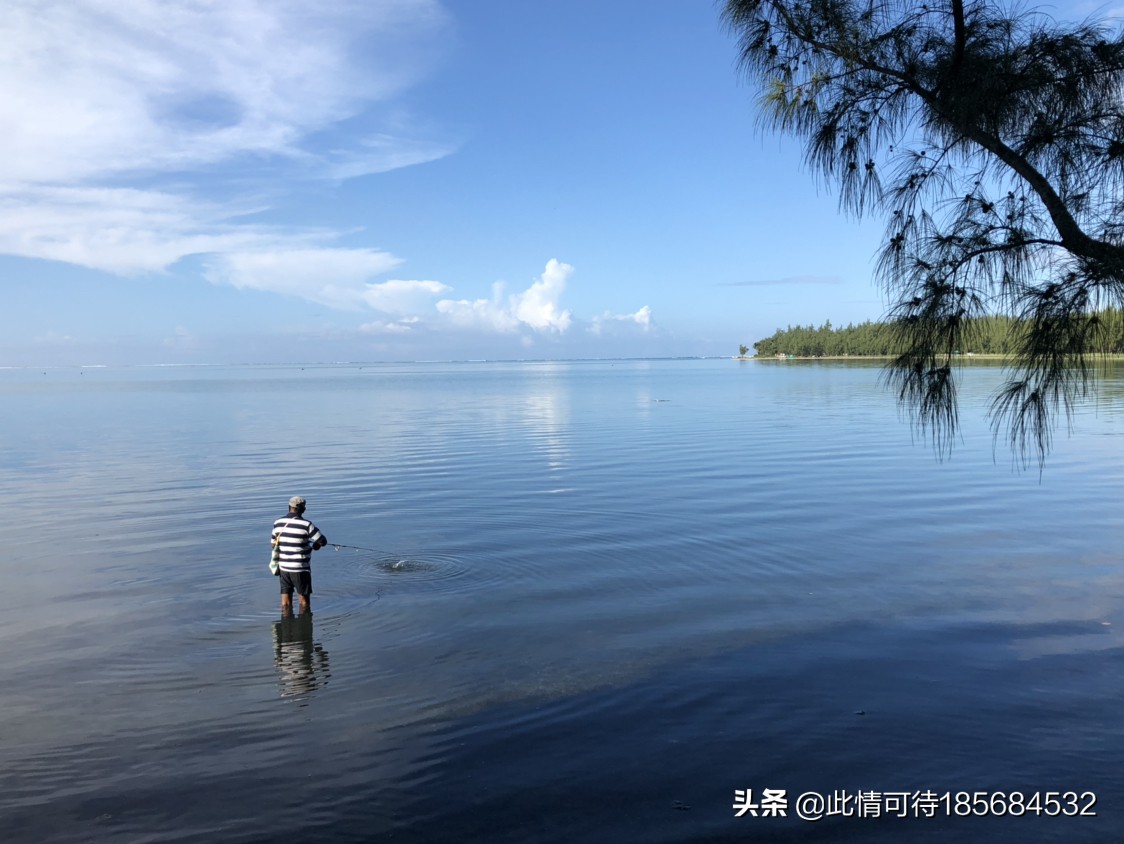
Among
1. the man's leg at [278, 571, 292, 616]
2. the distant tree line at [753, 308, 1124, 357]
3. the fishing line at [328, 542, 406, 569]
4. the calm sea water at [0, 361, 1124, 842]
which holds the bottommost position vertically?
the calm sea water at [0, 361, 1124, 842]

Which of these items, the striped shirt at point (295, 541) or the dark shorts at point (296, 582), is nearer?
the striped shirt at point (295, 541)

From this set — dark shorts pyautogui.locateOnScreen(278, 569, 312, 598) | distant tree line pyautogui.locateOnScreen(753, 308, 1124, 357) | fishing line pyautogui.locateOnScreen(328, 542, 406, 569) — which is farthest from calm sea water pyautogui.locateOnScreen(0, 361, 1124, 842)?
distant tree line pyautogui.locateOnScreen(753, 308, 1124, 357)

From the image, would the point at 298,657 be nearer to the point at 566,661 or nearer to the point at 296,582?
the point at 296,582

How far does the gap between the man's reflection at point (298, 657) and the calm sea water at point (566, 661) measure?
58mm

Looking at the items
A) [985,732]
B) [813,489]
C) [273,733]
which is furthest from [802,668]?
[813,489]

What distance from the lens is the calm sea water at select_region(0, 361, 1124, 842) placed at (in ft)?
24.7

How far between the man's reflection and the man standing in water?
0.41 metres

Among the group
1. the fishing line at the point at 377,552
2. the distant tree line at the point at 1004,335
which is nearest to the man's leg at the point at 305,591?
the fishing line at the point at 377,552

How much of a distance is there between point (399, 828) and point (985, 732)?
19.5 ft

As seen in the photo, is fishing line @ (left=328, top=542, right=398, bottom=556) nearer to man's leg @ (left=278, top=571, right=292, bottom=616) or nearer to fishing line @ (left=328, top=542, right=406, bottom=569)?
fishing line @ (left=328, top=542, right=406, bottom=569)

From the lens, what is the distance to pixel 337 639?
12.1 m

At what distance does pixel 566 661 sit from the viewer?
432 inches

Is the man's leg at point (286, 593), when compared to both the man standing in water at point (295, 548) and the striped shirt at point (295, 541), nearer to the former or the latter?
the man standing in water at point (295, 548)

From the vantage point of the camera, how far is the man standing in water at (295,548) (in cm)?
1277
